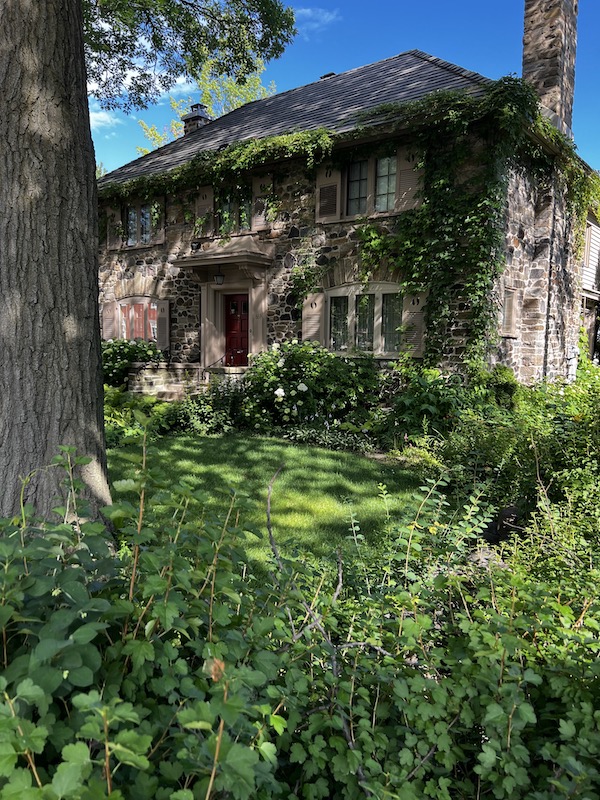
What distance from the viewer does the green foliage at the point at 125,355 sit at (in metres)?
12.1

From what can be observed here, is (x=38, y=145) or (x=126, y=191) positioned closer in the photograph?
(x=38, y=145)

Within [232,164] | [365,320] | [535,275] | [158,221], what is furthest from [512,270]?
[158,221]

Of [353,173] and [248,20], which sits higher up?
[248,20]

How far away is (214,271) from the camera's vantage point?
12469 millimetres

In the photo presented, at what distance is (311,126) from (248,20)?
2.23 metres

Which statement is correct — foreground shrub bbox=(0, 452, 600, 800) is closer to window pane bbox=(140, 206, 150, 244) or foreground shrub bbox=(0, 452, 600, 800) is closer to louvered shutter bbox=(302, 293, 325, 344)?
louvered shutter bbox=(302, 293, 325, 344)

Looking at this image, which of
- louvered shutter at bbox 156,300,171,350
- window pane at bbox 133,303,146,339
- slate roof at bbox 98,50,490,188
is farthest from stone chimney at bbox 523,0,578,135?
window pane at bbox 133,303,146,339

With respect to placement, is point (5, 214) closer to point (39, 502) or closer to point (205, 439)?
point (39, 502)

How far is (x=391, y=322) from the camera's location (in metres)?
10.3

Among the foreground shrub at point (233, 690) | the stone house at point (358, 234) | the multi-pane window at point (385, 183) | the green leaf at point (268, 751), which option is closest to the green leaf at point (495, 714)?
the foreground shrub at point (233, 690)

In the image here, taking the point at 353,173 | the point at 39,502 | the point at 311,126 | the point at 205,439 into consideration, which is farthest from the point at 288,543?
the point at 311,126

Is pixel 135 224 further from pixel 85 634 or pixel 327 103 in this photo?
pixel 85 634

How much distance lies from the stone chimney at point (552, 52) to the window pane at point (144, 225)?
898 cm

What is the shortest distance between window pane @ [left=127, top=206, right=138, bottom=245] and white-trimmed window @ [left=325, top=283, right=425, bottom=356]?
245 inches
